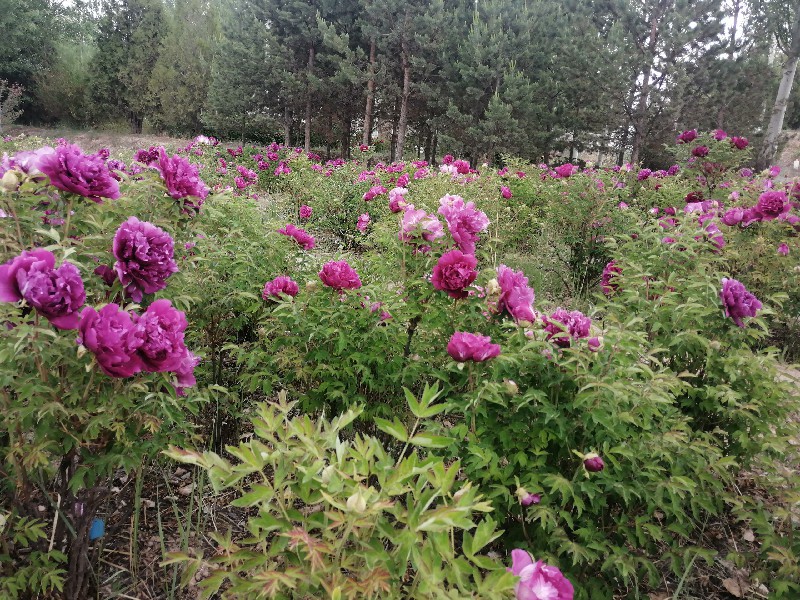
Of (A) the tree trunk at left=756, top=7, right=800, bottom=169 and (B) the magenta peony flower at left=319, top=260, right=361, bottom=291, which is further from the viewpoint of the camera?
(A) the tree trunk at left=756, top=7, right=800, bottom=169

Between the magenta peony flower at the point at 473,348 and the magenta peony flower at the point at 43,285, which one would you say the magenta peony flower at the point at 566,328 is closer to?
the magenta peony flower at the point at 473,348

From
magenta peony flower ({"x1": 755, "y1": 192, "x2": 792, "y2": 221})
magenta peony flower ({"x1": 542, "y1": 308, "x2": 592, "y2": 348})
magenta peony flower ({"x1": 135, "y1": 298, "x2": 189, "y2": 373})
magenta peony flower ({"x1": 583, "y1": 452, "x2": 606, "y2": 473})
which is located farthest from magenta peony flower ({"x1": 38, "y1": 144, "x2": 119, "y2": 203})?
magenta peony flower ({"x1": 755, "y1": 192, "x2": 792, "y2": 221})

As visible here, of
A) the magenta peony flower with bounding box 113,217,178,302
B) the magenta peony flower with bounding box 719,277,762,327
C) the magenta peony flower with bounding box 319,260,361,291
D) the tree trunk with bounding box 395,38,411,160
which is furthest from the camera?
the tree trunk with bounding box 395,38,411,160

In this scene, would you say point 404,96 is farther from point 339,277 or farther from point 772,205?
point 339,277

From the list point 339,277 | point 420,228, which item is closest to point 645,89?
point 420,228

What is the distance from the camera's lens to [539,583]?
0.81 metres

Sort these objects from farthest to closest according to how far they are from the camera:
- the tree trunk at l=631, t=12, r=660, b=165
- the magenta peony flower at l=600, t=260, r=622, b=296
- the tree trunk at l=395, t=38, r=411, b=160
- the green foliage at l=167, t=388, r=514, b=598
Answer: the tree trunk at l=395, t=38, r=411, b=160 → the tree trunk at l=631, t=12, r=660, b=165 → the magenta peony flower at l=600, t=260, r=622, b=296 → the green foliage at l=167, t=388, r=514, b=598

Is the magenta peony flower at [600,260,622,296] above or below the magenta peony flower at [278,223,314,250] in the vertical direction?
below

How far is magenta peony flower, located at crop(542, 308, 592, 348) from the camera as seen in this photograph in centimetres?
148

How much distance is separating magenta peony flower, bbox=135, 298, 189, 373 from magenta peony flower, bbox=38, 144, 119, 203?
38 centimetres

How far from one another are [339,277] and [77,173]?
0.87 meters

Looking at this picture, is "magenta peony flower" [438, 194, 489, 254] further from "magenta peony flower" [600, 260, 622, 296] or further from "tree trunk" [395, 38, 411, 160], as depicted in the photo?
"tree trunk" [395, 38, 411, 160]

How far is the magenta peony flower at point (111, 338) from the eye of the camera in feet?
3.17

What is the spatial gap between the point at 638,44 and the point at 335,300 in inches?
635
